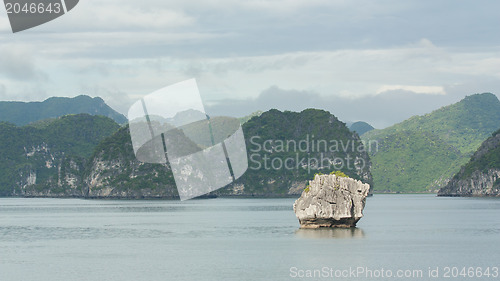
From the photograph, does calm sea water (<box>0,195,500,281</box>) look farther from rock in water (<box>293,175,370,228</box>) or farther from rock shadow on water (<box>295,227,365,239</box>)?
rock in water (<box>293,175,370,228</box>)

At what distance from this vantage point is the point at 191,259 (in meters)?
66.4

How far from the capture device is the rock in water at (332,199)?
81.8 metres

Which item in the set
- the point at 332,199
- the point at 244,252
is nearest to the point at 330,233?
the point at 332,199

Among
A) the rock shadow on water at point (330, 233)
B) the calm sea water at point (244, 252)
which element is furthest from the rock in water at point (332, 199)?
the calm sea water at point (244, 252)

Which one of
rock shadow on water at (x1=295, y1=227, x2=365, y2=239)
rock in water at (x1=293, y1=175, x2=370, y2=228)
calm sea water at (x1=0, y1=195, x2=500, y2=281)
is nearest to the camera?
calm sea water at (x1=0, y1=195, x2=500, y2=281)

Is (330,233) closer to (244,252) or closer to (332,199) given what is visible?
(332,199)

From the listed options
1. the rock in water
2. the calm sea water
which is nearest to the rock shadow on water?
the calm sea water

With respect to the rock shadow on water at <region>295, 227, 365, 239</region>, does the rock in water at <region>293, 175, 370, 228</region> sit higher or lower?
higher

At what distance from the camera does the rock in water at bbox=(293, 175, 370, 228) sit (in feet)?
268

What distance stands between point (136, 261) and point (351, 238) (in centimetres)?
2645

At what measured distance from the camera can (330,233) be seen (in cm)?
8375

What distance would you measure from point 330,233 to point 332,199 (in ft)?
14.5

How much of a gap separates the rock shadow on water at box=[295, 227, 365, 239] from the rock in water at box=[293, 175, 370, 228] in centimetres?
165

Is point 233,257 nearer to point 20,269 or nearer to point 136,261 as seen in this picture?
point 136,261
